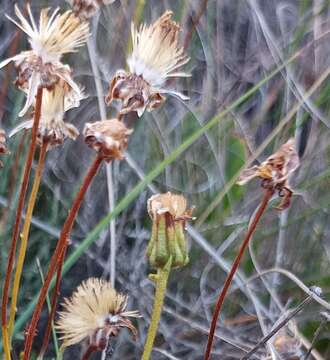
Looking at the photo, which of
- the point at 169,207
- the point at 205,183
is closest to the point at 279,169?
the point at 169,207

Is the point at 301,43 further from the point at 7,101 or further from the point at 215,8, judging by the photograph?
the point at 7,101

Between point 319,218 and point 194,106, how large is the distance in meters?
0.24

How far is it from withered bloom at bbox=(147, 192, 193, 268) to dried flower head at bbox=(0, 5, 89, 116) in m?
0.10

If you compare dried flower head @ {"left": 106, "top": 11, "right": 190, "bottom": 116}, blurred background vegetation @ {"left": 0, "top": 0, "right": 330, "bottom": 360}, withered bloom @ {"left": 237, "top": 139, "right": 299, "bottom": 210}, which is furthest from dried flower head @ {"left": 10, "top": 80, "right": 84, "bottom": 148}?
blurred background vegetation @ {"left": 0, "top": 0, "right": 330, "bottom": 360}

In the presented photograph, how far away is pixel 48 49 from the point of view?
48 cm

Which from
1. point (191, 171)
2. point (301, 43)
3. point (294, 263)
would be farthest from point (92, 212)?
point (301, 43)

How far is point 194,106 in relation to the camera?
1.13 meters

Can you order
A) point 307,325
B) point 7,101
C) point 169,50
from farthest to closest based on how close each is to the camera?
point 7,101
point 307,325
point 169,50

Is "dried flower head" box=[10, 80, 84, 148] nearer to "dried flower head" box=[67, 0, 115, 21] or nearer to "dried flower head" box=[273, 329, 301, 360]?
"dried flower head" box=[67, 0, 115, 21]

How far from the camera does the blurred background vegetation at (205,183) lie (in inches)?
40.3

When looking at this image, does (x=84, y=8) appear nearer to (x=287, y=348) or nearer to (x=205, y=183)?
(x=287, y=348)

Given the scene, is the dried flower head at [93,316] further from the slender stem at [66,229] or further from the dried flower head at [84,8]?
the dried flower head at [84,8]

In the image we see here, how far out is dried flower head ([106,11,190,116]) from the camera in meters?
0.51

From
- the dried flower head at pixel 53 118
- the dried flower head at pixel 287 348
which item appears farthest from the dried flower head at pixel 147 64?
the dried flower head at pixel 287 348
